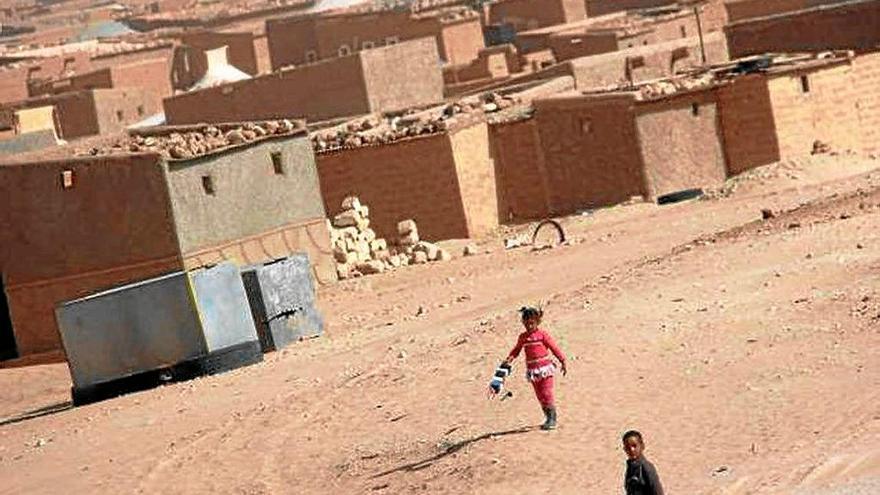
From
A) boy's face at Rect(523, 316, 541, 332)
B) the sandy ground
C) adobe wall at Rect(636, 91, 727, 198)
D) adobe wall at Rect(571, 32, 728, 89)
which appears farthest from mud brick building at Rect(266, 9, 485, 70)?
boy's face at Rect(523, 316, 541, 332)

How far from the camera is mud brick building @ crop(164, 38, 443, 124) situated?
1574 inches

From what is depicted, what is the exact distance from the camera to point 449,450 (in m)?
15.5

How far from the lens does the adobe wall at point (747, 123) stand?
2959 cm

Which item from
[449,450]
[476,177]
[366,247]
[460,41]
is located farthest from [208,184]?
[460,41]

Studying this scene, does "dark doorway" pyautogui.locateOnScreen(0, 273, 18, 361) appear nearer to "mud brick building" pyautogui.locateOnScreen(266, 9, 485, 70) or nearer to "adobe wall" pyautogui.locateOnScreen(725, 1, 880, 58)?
"adobe wall" pyautogui.locateOnScreen(725, 1, 880, 58)

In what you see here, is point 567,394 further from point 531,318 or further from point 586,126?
→ point 586,126

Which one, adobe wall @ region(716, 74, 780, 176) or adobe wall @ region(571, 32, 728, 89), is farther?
adobe wall @ region(571, 32, 728, 89)

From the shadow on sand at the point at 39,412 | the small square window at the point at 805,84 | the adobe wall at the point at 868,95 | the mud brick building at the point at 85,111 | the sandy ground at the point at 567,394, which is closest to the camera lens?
the sandy ground at the point at 567,394

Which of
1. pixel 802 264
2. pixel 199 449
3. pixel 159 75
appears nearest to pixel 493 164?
pixel 802 264

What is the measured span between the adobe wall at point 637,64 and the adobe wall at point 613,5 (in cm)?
1990

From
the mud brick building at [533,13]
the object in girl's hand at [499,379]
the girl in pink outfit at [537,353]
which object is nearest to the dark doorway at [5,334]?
the girl in pink outfit at [537,353]

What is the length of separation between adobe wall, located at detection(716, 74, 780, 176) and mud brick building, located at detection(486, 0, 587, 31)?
25000mm

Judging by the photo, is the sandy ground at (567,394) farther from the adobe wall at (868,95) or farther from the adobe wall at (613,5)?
the adobe wall at (613,5)

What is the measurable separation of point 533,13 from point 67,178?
31566mm
